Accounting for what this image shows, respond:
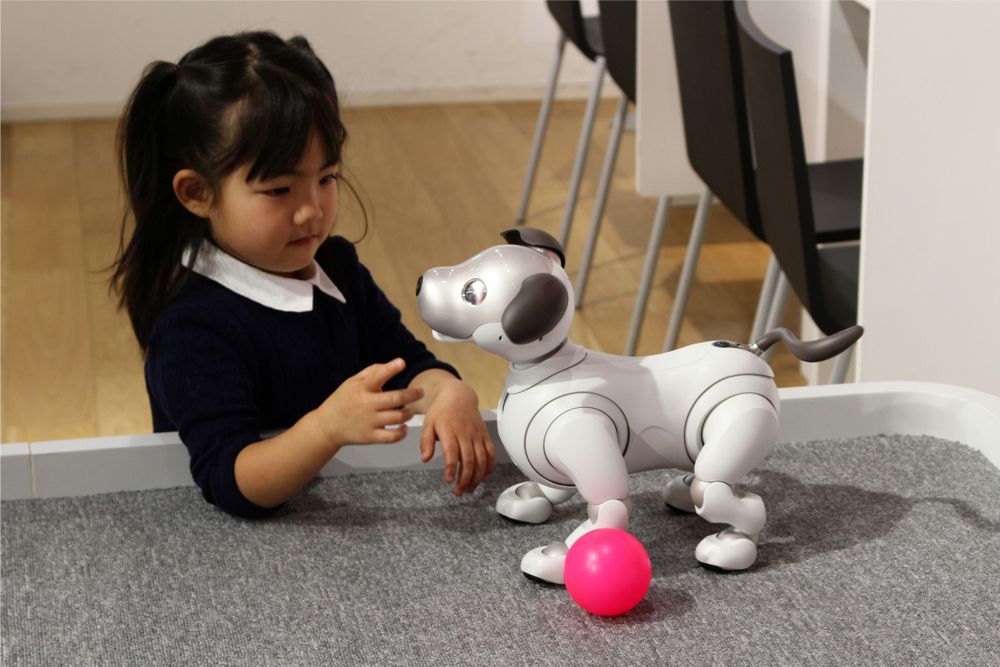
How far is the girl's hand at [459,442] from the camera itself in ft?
2.42

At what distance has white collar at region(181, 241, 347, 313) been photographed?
0.89m

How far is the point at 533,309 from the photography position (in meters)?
0.62

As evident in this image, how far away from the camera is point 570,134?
10.9ft

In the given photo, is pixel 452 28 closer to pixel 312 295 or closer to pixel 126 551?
pixel 312 295

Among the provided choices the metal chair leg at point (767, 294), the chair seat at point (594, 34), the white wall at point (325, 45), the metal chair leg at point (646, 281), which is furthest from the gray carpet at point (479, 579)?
the white wall at point (325, 45)

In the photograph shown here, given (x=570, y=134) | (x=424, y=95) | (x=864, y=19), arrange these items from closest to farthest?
(x=864, y=19) < (x=570, y=134) < (x=424, y=95)

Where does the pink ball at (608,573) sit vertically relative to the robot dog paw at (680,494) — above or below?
above

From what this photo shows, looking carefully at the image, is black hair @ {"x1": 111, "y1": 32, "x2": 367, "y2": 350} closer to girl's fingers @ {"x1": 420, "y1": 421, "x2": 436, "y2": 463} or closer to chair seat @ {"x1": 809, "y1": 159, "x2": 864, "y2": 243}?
girl's fingers @ {"x1": 420, "y1": 421, "x2": 436, "y2": 463}

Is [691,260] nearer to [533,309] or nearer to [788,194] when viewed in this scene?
[788,194]

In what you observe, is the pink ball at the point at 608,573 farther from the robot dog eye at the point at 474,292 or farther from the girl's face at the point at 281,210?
the girl's face at the point at 281,210

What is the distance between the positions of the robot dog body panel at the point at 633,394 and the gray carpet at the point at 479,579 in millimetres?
65

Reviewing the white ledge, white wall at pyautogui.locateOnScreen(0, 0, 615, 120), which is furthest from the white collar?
white wall at pyautogui.locateOnScreen(0, 0, 615, 120)

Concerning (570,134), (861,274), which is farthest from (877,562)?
(570,134)

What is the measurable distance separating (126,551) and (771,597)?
0.36 meters
